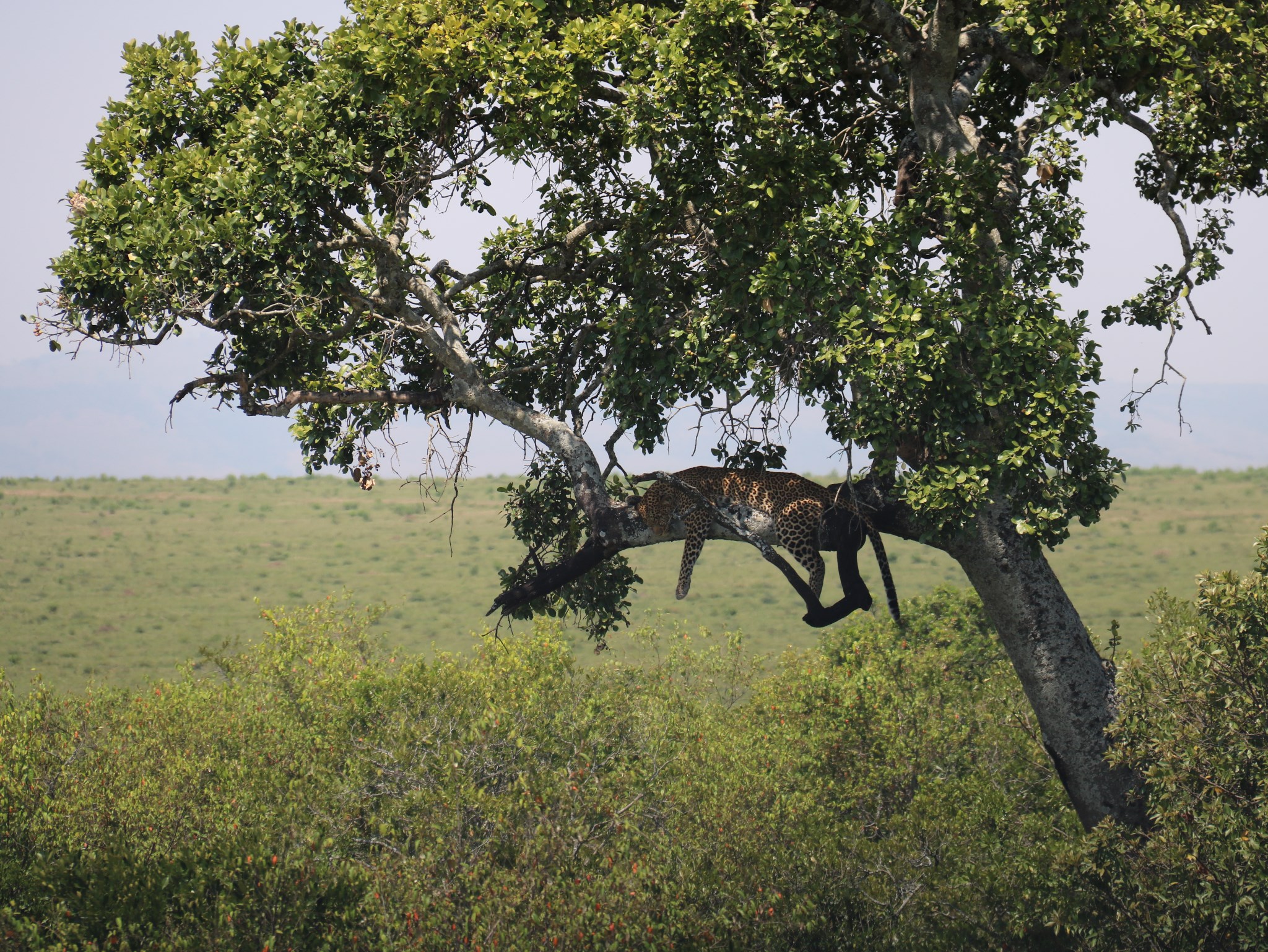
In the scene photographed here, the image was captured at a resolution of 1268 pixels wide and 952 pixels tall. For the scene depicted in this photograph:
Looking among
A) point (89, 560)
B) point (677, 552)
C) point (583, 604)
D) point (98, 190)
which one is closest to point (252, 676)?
point (583, 604)

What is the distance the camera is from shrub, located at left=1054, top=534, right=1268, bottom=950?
10805 millimetres

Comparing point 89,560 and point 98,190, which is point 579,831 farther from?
point 89,560

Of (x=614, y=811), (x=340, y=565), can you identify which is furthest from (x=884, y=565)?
(x=340, y=565)

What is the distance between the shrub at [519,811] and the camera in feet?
39.7

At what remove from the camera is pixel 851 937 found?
571 inches

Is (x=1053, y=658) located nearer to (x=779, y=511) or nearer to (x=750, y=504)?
(x=779, y=511)

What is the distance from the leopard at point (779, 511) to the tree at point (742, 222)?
247 mm

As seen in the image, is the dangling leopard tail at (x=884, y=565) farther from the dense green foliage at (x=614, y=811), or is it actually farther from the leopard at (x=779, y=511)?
the dense green foliage at (x=614, y=811)

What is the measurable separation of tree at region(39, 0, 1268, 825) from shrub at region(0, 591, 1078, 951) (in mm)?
3647

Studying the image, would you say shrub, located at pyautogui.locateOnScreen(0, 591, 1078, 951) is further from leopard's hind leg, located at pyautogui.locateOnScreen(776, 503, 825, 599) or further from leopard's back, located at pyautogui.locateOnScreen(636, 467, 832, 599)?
leopard's hind leg, located at pyautogui.locateOnScreen(776, 503, 825, 599)

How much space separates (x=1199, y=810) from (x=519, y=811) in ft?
25.7

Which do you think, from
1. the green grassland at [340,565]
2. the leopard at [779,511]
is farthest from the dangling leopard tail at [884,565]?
the green grassland at [340,565]

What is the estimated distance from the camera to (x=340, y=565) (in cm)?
11494

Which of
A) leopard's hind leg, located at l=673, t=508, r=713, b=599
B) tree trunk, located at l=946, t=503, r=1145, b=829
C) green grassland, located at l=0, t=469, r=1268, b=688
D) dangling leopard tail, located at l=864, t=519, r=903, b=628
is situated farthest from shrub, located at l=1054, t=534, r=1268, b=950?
green grassland, located at l=0, t=469, r=1268, b=688
